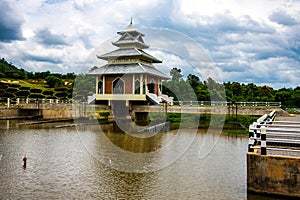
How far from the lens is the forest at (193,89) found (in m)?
44.8

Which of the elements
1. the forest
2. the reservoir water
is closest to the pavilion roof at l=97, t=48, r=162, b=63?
the forest

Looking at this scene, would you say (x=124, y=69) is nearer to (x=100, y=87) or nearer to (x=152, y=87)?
(x=100, y=87)

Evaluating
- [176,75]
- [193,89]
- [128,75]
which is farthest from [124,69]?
[176,75]

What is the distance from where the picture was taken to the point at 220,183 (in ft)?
34.0

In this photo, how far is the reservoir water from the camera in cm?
948

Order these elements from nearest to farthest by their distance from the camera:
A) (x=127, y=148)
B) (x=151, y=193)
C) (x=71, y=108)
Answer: (x=151, y=193), (x=127, y=148), (x=71, y=108)

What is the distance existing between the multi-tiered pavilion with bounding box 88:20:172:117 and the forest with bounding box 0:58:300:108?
743cm

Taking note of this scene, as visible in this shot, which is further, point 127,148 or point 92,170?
point 127,148

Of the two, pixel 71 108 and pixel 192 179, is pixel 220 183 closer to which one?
pixel 192 179

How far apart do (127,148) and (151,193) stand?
807 centimetres

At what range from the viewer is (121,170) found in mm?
12383

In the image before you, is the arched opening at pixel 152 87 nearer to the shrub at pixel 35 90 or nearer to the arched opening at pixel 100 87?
the arched opening at pixel 100 87

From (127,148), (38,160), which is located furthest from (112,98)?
(38,160)

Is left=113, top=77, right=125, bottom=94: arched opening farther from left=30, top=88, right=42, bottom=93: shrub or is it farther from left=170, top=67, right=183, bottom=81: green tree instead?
left=30, top=88, right=42, bottom=93: shrub
